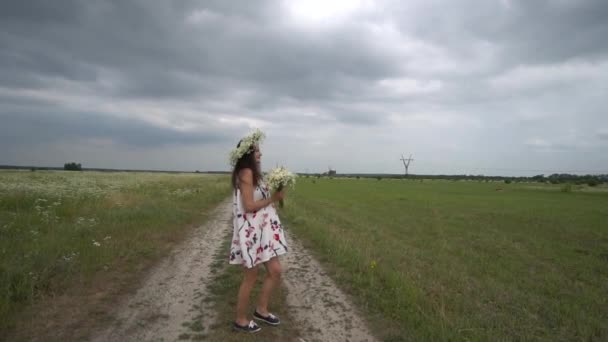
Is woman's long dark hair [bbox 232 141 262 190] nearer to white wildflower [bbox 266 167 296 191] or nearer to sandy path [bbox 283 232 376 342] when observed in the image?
white wildflower [bbox 266 167 296 191]

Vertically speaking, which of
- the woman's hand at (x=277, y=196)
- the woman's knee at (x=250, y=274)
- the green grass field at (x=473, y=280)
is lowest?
the green grass field at (x=473, y=280)

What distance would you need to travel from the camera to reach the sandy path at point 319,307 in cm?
475

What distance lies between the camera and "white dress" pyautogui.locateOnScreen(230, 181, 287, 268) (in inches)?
179

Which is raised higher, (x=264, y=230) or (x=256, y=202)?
(x=256, y=202)

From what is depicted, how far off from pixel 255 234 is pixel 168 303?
2.26 meters

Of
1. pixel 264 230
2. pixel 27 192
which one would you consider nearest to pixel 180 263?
pixel 264 230

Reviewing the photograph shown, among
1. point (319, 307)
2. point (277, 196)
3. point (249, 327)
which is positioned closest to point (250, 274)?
point (249, 327)

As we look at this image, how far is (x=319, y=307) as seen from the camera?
18.5ft

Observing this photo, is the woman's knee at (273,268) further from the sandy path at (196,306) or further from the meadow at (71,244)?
the meadow at (71,244)

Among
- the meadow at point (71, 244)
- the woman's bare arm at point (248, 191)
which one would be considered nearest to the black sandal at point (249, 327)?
the woman's bare arm at point (248, 191)

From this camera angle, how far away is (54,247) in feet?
25.9

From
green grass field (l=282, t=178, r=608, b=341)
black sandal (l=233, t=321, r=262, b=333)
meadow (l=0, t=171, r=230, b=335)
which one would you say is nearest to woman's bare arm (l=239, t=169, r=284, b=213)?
black sandal (l=233, t=321, r=262, b=333)

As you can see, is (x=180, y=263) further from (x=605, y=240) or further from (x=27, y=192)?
(x=605, y=240)

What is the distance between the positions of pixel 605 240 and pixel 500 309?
1214 centimetres
